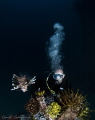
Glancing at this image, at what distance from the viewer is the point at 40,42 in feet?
47.5

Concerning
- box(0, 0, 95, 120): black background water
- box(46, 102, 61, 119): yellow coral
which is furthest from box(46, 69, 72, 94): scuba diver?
box(0, 0, 95, 120): black background water

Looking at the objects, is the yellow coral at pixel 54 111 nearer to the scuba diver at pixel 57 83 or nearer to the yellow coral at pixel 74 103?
the yellow coral at pixel 74 103

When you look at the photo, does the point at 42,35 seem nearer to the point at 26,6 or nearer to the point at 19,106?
the point at 26,6

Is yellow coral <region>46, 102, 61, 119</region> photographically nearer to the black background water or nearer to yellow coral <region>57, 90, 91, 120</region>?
yellow coral <region>57, 90, 91, 120</region>

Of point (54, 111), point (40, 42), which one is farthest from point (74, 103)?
point (40, 42)

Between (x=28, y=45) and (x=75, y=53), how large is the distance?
15.1 feet

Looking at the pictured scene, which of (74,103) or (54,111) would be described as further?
(54,111)

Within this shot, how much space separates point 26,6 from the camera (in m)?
18.4

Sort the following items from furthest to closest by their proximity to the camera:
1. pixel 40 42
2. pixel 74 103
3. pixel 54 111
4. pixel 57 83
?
pixel 40 42 → pixel 57 83 → pixel 54 111 → pixel 74 103

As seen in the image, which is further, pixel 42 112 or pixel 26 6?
pixel 26 6

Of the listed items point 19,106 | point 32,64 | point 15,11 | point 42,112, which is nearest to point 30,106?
point 42,112

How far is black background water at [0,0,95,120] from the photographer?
12820mm

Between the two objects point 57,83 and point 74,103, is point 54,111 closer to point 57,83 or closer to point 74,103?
point 74,103

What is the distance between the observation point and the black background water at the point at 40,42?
12820mm
